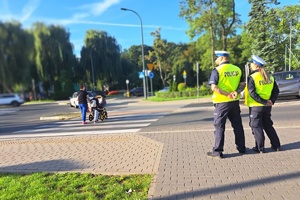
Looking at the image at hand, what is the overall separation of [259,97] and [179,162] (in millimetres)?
1895

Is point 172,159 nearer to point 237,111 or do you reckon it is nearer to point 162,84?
point 237,111

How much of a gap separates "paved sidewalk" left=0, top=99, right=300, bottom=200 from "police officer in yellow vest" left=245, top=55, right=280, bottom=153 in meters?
0.39

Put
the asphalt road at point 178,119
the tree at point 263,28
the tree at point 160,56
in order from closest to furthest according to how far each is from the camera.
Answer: the asphalt road at point 178,119 → the tree at point 263,28 → the tree at point 160,56

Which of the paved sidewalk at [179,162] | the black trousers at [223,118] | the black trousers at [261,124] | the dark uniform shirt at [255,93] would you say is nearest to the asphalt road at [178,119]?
the paved sidewalk at [179,162]

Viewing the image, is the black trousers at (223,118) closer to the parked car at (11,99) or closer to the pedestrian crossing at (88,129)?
the pedestrian crossing at (88,129)

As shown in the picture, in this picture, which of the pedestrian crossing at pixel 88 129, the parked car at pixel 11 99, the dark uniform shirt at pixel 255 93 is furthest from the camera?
the parked car at pixel 11 99

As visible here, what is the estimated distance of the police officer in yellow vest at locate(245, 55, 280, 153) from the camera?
5.25m

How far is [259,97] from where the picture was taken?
5234 mm

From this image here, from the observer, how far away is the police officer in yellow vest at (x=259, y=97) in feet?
17.2

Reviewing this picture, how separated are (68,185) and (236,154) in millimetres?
3059

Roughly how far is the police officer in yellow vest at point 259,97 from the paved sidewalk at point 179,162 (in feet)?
1.28

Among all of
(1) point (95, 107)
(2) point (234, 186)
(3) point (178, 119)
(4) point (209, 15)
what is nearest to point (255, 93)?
(2) point (234, 186)

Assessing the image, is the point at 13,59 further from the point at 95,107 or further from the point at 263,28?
the point at 263,28

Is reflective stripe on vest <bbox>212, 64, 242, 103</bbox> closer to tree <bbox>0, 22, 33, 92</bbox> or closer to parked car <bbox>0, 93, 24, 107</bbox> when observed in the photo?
tree <bbox>0, 22, 33, 92</bbox>
